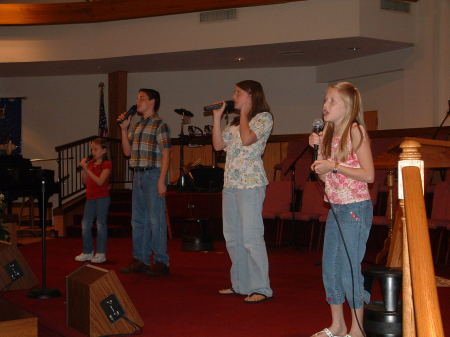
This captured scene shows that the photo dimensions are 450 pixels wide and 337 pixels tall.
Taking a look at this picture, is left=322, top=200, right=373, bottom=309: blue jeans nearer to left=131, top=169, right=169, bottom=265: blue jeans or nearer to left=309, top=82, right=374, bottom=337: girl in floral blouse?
left=309, top=82, right=374, bottom=337: girl in floral blouse

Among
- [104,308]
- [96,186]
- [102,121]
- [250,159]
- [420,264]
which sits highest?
[102,121]

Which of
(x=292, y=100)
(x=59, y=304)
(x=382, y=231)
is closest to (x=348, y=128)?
(x=59, y=304)

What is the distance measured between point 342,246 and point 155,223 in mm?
2729

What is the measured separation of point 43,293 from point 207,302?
125cm

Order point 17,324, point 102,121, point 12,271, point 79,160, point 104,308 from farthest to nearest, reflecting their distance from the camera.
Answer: point 102,121, point 79,160, point 12,271, point 104,308, point 17,324

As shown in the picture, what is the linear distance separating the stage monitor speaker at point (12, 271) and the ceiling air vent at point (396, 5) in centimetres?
745

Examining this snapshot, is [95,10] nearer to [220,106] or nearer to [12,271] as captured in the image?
[12,271]

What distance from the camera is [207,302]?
15.7 feet

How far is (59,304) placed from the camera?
15.9 ft

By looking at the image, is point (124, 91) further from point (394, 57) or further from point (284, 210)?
point (284, 210)

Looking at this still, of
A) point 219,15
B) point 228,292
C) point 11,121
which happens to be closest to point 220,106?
point 228,292

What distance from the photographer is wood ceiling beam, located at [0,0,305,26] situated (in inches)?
446

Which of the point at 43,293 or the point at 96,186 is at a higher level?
the point at 96,186

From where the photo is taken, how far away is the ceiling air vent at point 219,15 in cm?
1127
